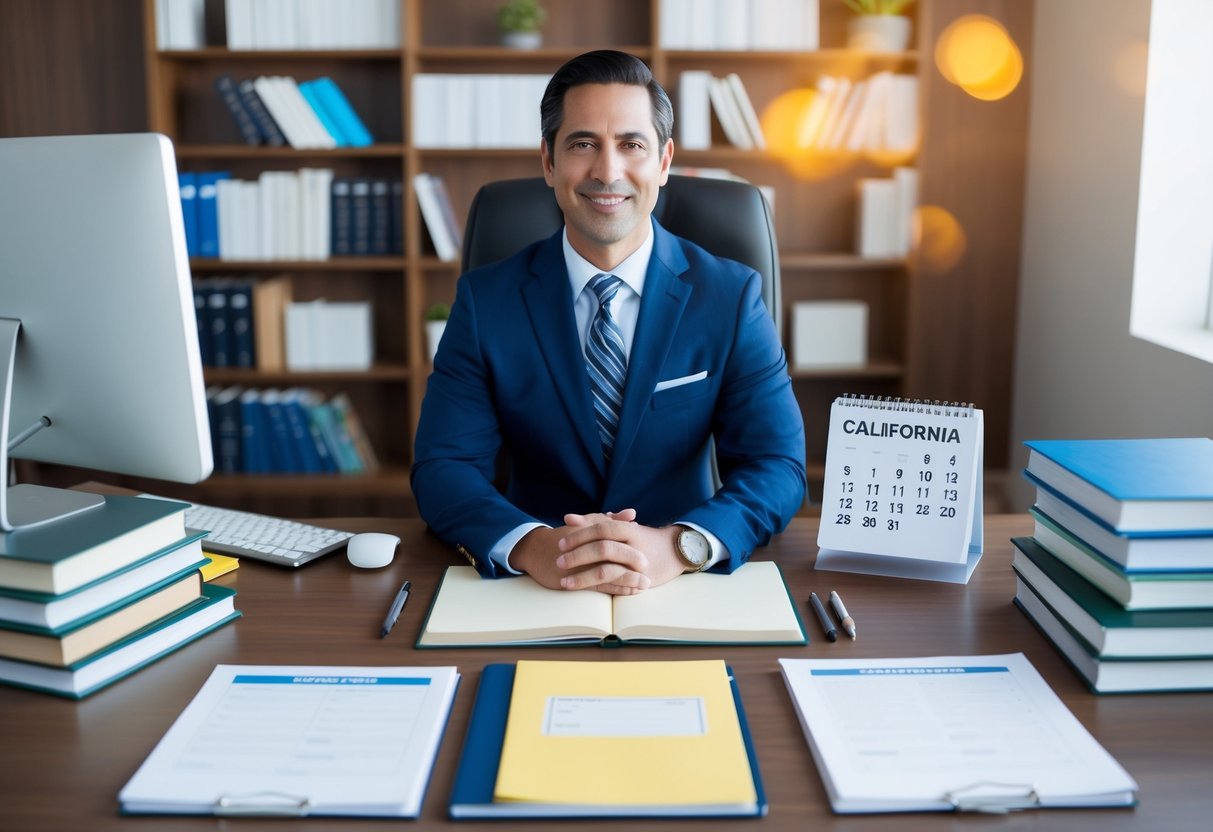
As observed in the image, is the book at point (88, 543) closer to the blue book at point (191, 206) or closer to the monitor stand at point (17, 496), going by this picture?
the monitor stand at point (17, 496)

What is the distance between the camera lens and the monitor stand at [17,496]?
3.54ft

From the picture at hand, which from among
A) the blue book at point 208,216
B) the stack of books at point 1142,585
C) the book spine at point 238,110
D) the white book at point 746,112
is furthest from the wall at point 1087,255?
the blue book at point 208,216

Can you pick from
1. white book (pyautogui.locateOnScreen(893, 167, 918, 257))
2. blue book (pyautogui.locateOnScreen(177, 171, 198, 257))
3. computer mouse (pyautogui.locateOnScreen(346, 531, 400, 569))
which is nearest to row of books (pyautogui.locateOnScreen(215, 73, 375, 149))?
blue book (pyautogui.locateOnScreen(177, 171, 198, 257))

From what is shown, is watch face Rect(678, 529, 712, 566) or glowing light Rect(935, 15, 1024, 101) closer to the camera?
watch face Rect(678, 529, 712, 566)

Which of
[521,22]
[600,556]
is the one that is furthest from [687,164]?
[600,556]

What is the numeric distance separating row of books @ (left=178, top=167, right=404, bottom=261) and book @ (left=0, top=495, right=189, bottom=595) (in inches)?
89.8

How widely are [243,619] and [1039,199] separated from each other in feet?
9.48

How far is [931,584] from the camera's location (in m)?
1.23

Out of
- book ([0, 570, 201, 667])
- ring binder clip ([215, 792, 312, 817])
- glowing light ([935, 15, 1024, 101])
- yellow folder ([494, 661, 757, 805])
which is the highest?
glowing light ([935, 15, 1024, 101])

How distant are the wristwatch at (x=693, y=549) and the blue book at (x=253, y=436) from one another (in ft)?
8.00

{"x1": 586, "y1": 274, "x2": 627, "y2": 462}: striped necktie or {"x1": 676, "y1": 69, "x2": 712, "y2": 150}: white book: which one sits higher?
{"x1": 676, "y1": 69, "x2": 712, "y2": 150}: white book

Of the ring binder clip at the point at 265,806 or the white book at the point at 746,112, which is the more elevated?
the white book at the point at 746,112

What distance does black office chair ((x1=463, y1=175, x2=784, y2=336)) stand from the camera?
6.03 ft

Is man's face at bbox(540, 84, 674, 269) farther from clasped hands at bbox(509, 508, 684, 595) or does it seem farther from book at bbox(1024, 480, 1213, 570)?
book at bbox(1024, 480, 1213, 570)
